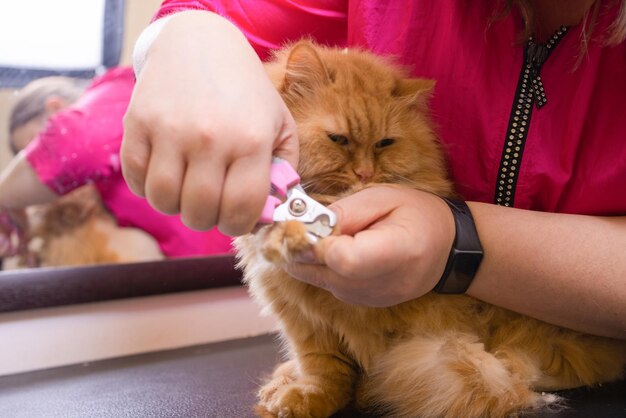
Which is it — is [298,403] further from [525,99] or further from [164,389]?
[525,99]

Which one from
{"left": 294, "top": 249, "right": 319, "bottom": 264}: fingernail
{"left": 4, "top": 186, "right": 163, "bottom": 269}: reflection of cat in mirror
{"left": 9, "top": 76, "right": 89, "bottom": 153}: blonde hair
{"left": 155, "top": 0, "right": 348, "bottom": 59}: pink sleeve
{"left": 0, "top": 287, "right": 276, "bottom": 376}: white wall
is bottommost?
{"left": 0, "top": 287, "right": 276, "bottom": 376}: white wall

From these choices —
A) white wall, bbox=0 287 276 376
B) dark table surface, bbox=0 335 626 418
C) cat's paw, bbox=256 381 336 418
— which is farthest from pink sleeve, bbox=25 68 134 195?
cat's paw, bbox=256 381 336 418

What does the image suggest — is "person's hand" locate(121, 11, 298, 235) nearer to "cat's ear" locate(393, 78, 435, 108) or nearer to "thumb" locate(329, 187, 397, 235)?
"thumb" locate(329, 187, 397, 235)

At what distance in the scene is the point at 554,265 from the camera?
0.76 m

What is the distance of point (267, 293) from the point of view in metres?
0.85

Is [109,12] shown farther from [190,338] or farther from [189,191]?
[189,191]

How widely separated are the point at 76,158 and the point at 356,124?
90 cm

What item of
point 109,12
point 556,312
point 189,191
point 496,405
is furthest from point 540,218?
point 109,12

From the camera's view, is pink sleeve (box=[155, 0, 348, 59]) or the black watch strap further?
pink sleeve (box=[155, 0, 348, 59])

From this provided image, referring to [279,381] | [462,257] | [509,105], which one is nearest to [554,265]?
[462,257]

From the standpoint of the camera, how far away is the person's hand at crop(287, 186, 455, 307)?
58cm

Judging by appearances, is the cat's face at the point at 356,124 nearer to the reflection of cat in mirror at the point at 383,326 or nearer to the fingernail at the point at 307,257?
the reflection of cat in mirror at the point at 383,326

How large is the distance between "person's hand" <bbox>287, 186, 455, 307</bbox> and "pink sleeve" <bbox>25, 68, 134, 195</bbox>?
38.4 inches

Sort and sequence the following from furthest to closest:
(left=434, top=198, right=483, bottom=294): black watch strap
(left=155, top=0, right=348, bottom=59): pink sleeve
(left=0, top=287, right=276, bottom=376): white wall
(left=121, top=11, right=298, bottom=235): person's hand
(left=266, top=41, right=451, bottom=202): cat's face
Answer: (left=0, top=287, right=276, bottom=376): white wall → (left=155, top=0, right=348, bottom=59): pink sleeve → (left=266, top=41, right=451, bottom=202): cat's face → (left=434, top=198, right=483, bottom=294): black watch strap → (left=121, top=11, right=298, bottom=235): person's hand
